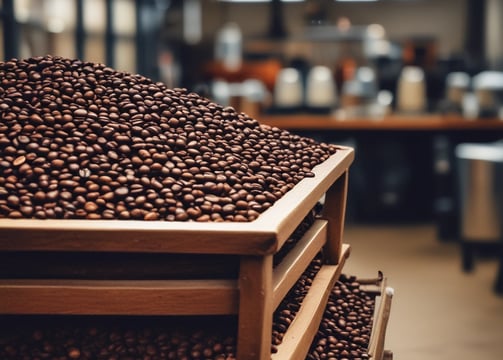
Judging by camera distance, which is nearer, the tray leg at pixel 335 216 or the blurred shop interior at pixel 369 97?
the tray leg at pixel 335 216

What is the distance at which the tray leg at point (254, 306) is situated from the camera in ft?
3.89

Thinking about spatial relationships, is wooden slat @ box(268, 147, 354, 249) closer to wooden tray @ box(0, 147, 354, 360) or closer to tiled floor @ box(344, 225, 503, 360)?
wooden tray @ box(0, 147, 354, 360)

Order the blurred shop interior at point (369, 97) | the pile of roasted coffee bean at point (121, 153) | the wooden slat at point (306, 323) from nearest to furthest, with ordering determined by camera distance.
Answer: the pile of roasted coffee bean at point (121, 153) < the wooden slat at point (306, 323) < the blurred shop interior at point (369, 97)

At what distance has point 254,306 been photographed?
1.20 meters

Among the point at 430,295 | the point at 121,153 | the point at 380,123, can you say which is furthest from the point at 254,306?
the point at 380,123

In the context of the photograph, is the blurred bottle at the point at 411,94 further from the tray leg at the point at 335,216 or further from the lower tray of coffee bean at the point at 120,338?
the lower tray of coffee bean at the point at 120,338

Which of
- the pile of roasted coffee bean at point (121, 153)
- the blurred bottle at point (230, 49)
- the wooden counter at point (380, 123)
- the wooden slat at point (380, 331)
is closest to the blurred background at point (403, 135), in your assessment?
the wooden counter at point (380, 123)

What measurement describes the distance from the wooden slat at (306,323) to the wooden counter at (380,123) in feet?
14.4

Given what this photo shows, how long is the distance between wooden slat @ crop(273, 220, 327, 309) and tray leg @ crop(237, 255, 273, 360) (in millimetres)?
87

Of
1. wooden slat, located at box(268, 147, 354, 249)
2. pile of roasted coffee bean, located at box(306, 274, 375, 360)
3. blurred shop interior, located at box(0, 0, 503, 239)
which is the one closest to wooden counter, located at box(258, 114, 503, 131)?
blurred shop interior, located at box(0, 0, 503, 239)

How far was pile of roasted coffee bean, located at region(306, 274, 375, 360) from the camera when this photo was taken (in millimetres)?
1700

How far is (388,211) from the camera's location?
264 inches

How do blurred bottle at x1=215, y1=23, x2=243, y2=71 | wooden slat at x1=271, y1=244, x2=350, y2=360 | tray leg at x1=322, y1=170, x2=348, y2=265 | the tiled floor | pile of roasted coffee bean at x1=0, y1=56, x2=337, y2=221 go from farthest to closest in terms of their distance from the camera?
1. blurred bottle at x1=215, y1=23, x2=243, y2=71
2. the tiled floor
3. tray leg at x1=322, y1=170, x2=348, y2=265
4. wooden slat at x1=271, y1=244, x2=350, y2=360
5. pile of roasted coffee bean at x1=0, y1=56, x2=337, y2=221

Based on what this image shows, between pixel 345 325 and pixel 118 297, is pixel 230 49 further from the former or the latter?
pixel 118 297
